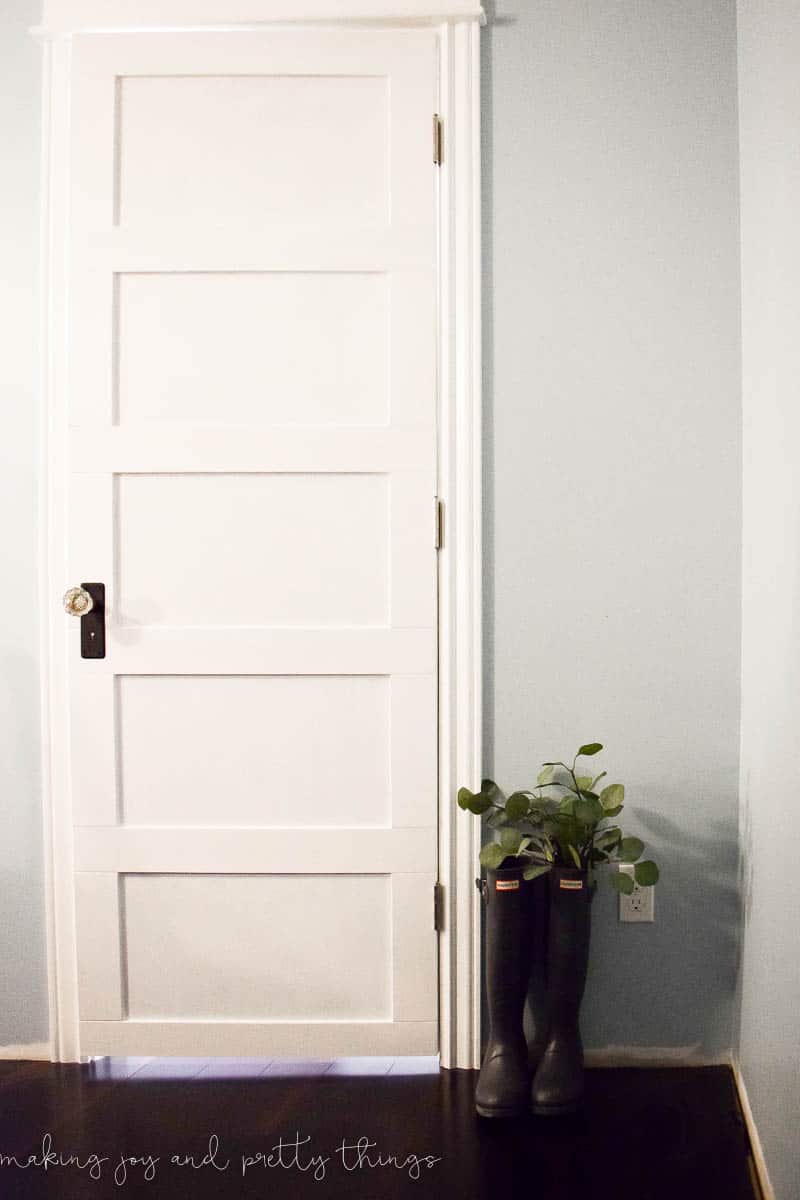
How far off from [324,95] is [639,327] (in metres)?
0.81

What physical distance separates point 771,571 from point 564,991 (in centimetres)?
89

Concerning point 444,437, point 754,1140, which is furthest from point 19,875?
point 754,1140

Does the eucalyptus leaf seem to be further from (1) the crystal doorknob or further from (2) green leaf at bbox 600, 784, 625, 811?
(1) the crystal doorknob

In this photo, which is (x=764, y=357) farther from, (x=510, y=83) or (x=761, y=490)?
(x=510, y=83)

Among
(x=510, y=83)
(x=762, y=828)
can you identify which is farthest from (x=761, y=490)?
(x=510, y=83)

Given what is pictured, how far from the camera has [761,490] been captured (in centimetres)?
167

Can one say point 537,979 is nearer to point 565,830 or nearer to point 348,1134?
point 565,830

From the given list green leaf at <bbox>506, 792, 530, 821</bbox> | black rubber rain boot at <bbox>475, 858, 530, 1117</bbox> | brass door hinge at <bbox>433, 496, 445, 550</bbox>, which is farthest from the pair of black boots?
brass door hinge at <bbox>433, 496, 445, 550</bbox>

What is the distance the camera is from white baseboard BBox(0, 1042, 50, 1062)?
73.8 inches

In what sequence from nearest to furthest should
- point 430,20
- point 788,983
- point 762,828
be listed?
point 788,983 < point 762,828 < point 430,20

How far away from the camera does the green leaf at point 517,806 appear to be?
1.69 m

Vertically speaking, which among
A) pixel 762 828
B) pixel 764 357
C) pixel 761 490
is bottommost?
pixel 762 828

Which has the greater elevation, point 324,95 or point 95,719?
point 324,95

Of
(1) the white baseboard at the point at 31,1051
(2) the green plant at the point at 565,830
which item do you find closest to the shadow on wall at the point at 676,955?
(2) the green plant at the point at 565,830
